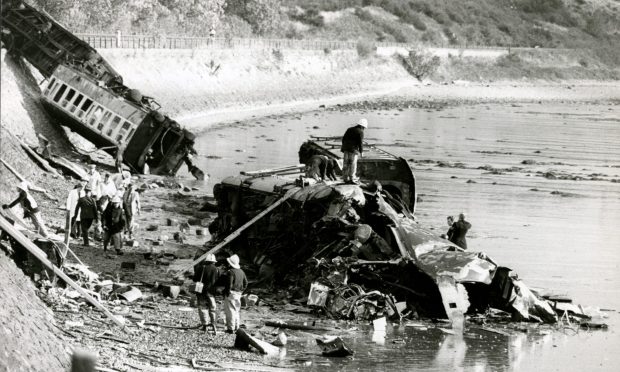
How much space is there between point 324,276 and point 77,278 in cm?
419

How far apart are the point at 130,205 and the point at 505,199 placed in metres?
16.5

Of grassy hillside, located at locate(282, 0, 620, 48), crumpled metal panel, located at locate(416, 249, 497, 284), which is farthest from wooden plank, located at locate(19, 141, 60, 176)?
grassy hillside, located at locate(282, 0, 620, 48)

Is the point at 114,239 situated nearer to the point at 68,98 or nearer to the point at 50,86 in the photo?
the point at 68,98

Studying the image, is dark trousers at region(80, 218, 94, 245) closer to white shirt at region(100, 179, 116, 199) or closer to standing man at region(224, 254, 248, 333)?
white shirt at region(100, 179, 116, 199)

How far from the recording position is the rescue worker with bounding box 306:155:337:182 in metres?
23.3

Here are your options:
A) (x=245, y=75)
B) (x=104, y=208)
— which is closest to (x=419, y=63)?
(x=245, y=75)

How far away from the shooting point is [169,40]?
6756 cm

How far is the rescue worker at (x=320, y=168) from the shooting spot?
23344mm

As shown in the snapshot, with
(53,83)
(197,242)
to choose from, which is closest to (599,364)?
(197,242)

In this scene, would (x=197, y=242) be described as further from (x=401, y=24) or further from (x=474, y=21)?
(x=474, y=21)

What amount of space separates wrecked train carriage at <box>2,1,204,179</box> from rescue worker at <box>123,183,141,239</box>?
11.6 metres

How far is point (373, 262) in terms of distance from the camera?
1991cm

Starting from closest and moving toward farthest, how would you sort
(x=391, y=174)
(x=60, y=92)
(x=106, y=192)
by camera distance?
(x=106, y=192), (x=391, y=174), (x=60, y=92)

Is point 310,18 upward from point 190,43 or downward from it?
upward
